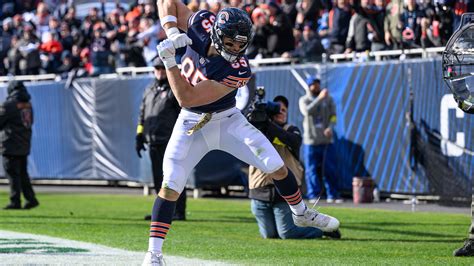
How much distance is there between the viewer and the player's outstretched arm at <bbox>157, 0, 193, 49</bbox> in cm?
726

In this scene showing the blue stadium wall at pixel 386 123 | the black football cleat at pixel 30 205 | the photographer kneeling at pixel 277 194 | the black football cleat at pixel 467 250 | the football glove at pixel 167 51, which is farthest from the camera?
the black football cleat at pixel 30 205

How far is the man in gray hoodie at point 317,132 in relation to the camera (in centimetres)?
1655

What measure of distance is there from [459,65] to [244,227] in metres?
4.76

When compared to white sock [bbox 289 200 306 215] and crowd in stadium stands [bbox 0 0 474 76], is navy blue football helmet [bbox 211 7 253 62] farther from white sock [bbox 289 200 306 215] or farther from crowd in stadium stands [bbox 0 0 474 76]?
crowd in stadium stands [bbox 0 0 474 76]

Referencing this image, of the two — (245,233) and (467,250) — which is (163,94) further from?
(467,250)

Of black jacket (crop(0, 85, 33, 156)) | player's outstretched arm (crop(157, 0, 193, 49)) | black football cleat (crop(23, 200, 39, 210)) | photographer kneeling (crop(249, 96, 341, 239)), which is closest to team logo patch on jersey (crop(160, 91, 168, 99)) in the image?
photographer kneeling (crop(249, 96, 341, 239))

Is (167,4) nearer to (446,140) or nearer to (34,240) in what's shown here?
(34,240)

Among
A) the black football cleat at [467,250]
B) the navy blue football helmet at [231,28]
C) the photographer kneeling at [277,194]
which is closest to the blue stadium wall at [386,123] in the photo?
the photographer kneeling at [277,194]

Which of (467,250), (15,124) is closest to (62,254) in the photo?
(467,250)

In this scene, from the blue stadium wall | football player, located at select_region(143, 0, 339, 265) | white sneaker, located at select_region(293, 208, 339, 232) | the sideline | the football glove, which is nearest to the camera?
the football glove

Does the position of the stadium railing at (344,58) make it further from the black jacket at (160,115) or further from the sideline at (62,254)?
the sideline at (62,254)

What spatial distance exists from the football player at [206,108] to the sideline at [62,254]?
881mm

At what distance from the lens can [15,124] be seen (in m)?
15.5

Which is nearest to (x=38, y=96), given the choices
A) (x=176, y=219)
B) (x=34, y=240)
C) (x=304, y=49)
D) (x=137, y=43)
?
(x=137, y=43)
